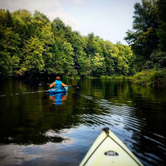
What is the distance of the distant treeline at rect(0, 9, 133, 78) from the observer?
4541cm

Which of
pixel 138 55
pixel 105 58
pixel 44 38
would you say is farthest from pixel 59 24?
pixel 138 55

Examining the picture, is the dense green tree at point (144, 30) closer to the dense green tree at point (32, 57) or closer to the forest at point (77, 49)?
the forest at point (77, 49)

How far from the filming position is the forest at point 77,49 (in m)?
31.0

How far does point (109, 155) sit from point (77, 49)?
7143cm

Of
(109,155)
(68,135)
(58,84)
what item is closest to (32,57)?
(58,84)

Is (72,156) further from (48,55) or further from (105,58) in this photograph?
(105,58)

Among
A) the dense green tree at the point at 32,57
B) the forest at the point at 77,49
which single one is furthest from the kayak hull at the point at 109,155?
the dense green tree at the point at 32,57

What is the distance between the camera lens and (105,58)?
275ft

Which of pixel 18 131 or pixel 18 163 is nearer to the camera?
pixel 18 163

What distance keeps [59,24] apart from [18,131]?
70867 mm

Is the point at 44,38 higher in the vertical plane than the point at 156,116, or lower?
higher

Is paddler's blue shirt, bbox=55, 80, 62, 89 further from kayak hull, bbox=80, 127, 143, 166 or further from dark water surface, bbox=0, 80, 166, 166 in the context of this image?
kayak hull, bbox=80, 127, 143, 166

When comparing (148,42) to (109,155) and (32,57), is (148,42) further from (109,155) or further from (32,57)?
(109,155)

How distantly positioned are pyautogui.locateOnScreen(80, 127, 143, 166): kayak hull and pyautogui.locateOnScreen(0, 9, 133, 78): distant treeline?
4191 cm
